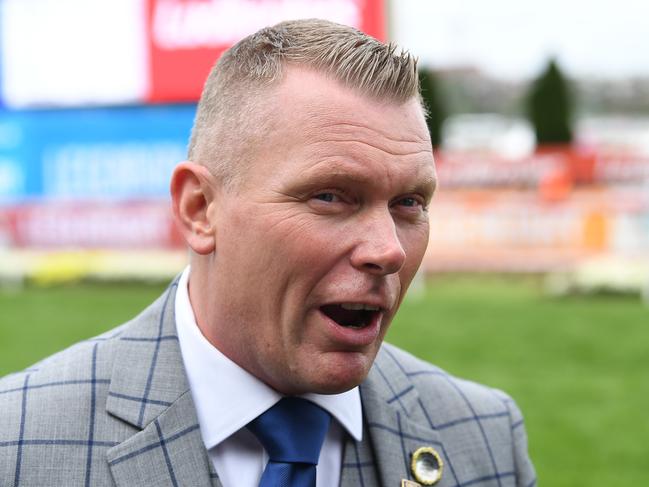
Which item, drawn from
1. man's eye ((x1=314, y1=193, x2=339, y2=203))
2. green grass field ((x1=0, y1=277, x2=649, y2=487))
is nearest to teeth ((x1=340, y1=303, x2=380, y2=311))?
man's eye ((x1=314, y1=193, x2=339, y2=203))

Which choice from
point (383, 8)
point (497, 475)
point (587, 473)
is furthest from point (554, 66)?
point (497, 475)

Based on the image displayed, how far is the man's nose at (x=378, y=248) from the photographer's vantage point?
1726 mm

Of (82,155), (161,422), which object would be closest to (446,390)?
(161,422)

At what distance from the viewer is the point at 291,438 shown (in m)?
1.86

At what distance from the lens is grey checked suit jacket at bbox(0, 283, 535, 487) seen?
5.86 feet

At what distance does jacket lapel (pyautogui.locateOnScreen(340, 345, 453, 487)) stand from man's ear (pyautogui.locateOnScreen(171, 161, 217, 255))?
500 mm

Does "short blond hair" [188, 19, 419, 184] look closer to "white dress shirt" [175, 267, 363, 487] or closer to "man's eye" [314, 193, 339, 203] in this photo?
"man's eye" [314, 193, 339, 203]

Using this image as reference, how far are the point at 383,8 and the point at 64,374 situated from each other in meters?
8.04

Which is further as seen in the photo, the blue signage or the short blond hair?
the blue signage

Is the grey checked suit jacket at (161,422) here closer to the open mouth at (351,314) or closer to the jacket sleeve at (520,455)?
the jacket sleeve at (520,455)

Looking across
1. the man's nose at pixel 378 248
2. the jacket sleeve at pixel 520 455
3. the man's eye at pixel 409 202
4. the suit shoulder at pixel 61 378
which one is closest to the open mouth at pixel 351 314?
the man's nose at pixel 378 248

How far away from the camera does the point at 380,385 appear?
2.12m

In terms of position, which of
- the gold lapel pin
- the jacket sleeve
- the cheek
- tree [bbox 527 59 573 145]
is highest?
the cheek

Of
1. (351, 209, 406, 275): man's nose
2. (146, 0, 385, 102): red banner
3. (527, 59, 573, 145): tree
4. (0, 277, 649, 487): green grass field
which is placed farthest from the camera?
(527, 59, 573, 145): tree
